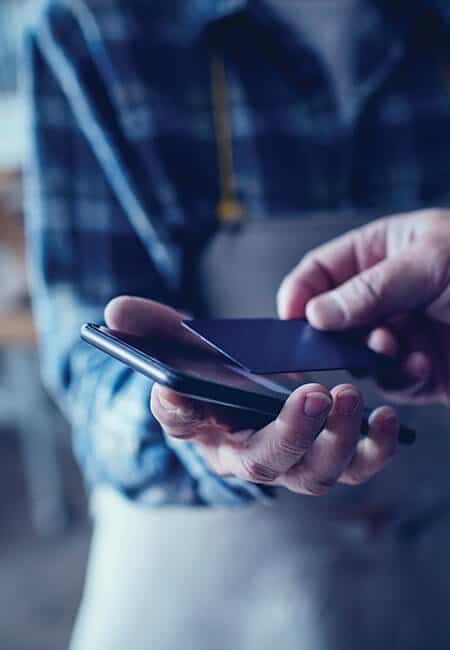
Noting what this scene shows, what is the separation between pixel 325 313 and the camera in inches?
13.9

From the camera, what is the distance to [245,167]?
55cm

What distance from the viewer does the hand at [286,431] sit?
0.25 m

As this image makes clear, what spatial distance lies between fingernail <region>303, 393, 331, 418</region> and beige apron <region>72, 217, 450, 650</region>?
0.55ft

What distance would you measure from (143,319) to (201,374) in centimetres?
5

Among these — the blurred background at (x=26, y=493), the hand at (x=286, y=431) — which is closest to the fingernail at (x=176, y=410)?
the hand at (x=286, y=431)

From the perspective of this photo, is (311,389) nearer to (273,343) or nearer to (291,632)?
(273,343)

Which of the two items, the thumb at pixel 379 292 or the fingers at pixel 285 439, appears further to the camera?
the thumb at pixel 379 292

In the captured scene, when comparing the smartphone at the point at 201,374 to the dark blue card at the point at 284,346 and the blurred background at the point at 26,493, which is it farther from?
the blurred background at the point at 26,493

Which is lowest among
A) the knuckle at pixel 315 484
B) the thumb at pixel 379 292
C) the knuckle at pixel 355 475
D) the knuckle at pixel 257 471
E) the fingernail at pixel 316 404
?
the knuckle at pixel 355 475

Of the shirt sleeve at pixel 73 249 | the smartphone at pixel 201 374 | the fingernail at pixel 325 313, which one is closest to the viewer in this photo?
the smartphone at pixel 201 374

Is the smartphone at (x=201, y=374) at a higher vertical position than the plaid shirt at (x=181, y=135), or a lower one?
lower

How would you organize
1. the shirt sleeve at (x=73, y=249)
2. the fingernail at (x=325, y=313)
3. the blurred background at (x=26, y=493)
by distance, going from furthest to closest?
the blurred background at (x=26, y=493), the shirt sleeve at (x=73, y=249), the fingernail at (x=325, y=313)

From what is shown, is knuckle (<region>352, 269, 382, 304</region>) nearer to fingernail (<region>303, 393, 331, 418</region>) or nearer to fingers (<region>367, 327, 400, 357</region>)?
fingers (<region>367, 327, 400, 357</region>)

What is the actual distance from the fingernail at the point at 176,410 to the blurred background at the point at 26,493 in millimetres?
731
